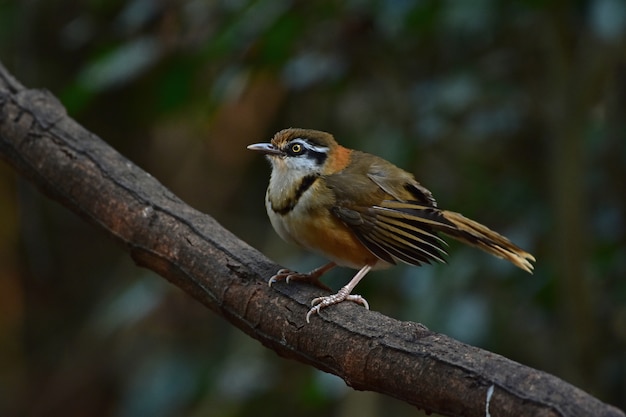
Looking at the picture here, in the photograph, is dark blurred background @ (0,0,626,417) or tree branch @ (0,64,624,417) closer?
tree branch @ (0,64,624,417)

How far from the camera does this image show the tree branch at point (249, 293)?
190 cm

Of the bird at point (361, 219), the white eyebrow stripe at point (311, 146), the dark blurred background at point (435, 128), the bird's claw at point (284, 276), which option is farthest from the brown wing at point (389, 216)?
the dark blurred background at point (435, 128)

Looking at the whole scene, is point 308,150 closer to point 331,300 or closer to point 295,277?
point 295,277

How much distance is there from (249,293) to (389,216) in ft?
1.59

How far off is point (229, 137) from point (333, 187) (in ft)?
11.0

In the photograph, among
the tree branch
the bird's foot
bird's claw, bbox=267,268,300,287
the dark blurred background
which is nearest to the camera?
the tree branch

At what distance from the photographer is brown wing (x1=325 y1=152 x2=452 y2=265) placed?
8.93 ft

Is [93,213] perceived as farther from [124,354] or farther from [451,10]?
[124,354]

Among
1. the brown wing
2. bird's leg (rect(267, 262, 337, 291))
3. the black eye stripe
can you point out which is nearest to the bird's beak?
the black eye stripe

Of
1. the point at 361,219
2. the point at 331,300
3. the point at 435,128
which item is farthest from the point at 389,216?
the point at 435,128

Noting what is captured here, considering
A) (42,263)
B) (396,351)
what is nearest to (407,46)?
(396,351)

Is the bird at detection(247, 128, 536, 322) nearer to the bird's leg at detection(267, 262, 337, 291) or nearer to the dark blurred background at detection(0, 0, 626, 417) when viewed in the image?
the bird's leg at detection(267, 262, 337, 291)

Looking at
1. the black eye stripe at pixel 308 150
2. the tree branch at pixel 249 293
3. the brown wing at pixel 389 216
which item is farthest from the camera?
the black eye stripe at pixel 308 150

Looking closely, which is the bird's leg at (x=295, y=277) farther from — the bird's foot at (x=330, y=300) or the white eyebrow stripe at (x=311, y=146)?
the white eyebrow stripe at (x=311, y=146)
